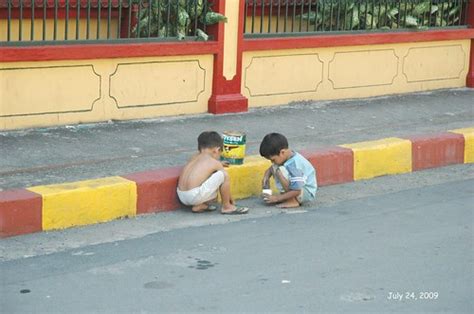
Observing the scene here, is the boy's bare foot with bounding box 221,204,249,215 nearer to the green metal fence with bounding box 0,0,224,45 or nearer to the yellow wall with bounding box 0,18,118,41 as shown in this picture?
the green metal fence with bounding box 0,0,224,45

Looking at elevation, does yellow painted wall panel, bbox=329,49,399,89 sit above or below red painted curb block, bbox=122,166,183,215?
above

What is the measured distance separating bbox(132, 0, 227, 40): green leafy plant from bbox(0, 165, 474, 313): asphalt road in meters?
2.95

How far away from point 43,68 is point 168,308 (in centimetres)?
432

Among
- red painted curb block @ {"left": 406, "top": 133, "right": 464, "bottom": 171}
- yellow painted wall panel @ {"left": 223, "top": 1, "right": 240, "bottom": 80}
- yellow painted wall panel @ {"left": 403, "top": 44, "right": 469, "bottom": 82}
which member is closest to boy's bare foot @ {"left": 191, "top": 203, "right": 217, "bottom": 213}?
red painted curb block @ {"left": 406, "top": 133, "right": 464, "bottom": 171}

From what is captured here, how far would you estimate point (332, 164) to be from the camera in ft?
28.9

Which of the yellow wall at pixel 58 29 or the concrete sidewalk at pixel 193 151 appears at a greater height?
the yellow wall at pixel 58 29

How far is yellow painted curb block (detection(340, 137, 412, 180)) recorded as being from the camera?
9024 millimetres

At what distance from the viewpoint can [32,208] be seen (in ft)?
22.8

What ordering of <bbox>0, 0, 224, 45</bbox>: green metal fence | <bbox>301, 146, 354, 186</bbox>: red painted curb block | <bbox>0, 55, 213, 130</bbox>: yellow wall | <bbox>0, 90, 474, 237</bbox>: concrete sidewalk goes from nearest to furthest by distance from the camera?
<bbox>0, 90, 474, 237</bbox>: concrete sidewalk → <bbox>301, 146, 354, 186</bbox>: red painted curb block → <bbox>0, 55, 213, 130</bbox>: yellow wall → <bbox>0, 0, 224, 45</bbox>: green metal fence

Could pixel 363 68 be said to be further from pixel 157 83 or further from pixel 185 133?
pixel 185 133

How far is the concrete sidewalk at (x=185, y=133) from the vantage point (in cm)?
809

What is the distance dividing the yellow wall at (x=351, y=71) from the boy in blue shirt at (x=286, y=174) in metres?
2.98

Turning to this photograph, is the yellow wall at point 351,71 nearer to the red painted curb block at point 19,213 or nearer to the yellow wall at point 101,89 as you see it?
the yellow wall at point 101,89

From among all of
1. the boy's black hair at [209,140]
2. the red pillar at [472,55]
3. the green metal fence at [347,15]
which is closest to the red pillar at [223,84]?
the green metal fence at [347,15]
